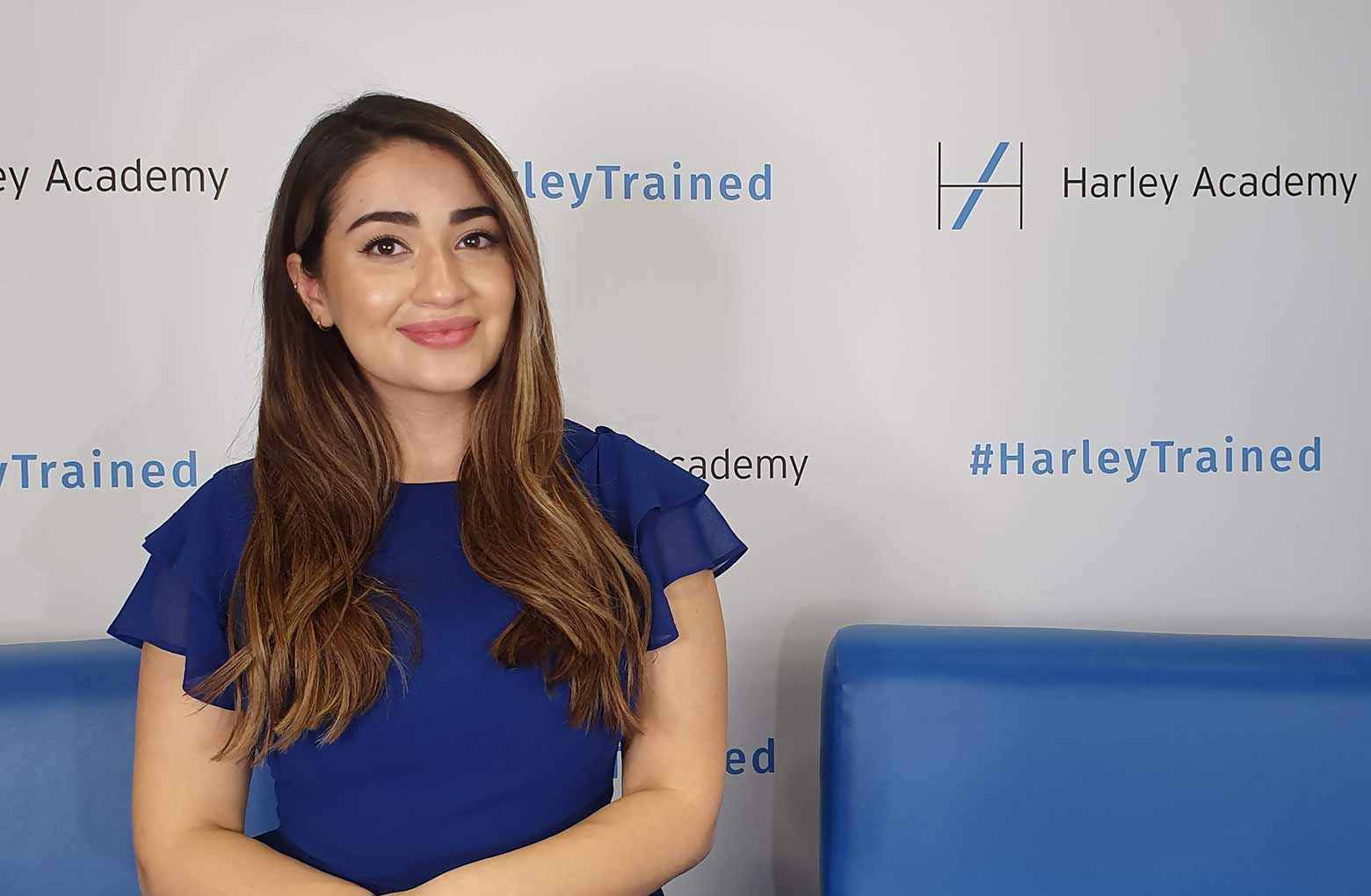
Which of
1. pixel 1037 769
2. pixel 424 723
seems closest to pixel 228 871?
pixel 424 723

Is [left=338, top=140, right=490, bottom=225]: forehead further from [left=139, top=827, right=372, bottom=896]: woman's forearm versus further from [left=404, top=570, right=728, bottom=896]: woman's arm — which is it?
[left=139, top=827, right=372, bottom=896]: woman's forearm

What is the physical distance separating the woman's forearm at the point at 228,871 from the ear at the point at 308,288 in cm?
60

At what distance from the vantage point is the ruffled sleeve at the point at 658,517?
1.56 m

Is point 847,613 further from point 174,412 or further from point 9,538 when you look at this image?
point 9,538

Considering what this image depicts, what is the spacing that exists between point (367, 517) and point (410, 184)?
0.39m

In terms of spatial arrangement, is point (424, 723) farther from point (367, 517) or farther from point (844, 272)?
point (844, 272)

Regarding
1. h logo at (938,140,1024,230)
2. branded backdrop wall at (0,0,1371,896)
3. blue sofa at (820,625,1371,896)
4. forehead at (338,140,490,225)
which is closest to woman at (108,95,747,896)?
forehead at (338,140,490,225)

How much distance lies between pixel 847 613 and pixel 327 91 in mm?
1188

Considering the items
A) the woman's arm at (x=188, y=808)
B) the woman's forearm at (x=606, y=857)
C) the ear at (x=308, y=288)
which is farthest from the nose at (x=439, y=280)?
the woman's forearm at (x=606, y=857)

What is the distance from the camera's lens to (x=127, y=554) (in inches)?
83.9

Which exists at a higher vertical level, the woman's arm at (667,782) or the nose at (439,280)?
the nose at (439,280)

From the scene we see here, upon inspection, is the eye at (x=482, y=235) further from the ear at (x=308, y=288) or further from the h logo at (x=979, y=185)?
the h logo at (x=979, y=185)

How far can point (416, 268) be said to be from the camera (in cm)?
150

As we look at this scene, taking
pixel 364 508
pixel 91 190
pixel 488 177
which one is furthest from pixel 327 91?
pixel 364 508
